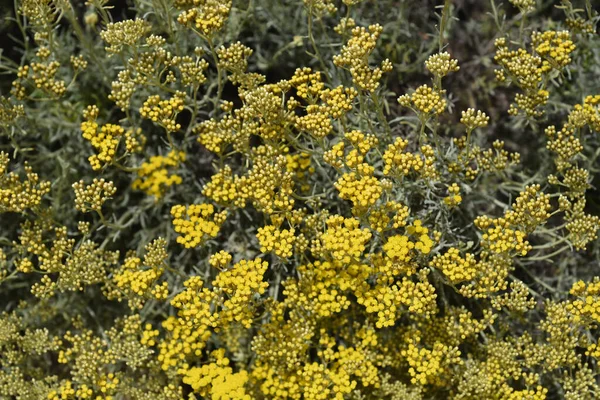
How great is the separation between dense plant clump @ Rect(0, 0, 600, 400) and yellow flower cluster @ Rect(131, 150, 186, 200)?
0.01m

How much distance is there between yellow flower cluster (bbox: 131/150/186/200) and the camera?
4.65 m

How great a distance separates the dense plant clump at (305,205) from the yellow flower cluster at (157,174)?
0.04 ft

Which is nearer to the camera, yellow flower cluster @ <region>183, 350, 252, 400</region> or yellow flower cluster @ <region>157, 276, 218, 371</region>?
yellow flower cluster @ <region>157, 276, 218, 371</region>

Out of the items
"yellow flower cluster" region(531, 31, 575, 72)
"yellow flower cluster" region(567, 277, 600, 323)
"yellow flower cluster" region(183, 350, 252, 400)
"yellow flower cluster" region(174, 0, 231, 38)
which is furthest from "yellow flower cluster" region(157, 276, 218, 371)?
"yellow flower cluster" region(531, 31, 575, 72)

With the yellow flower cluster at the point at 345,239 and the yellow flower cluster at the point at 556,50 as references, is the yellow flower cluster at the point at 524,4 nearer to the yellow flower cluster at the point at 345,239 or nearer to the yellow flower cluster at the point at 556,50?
the yellow flower cluster at the point at 556,50

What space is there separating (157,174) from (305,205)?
3.38 feet

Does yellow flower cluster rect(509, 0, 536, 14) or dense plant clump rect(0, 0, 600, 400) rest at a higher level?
yellow flower cluster rect(509, 0, 536, 14)

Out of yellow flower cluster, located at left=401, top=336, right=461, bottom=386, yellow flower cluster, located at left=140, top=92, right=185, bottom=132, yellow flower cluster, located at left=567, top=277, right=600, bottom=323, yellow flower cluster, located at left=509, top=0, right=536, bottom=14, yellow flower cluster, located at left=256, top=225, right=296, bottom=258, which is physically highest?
yellow flower cluster, located at left=509, top=0, right=536, bottom=14

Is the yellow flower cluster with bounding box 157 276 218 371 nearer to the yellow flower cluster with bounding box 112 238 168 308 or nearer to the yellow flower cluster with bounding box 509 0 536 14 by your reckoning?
the yellow flower cluster with bounding box 112 238 168 308

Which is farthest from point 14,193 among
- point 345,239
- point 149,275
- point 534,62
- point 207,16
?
point 534,62

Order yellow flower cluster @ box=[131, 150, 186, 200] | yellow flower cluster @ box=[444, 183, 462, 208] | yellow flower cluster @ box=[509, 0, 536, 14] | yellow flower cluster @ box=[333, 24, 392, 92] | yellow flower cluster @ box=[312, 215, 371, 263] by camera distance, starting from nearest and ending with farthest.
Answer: yellow flower cluster @ box=[312, 215, 371, 263], yellow flower cluster @ box=[333, 24, 392, 92], yellow flower cluster @ box=[444, 183, 462, 208], yellow flower cluster @ box=[509, 0, 536, 14], yellow flower cluster @ box=[131, 150, 186, 200]

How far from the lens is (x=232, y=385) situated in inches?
159

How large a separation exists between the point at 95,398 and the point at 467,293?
2477 millimetres

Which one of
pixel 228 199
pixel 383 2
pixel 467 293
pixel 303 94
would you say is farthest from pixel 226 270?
pixel 383 2
